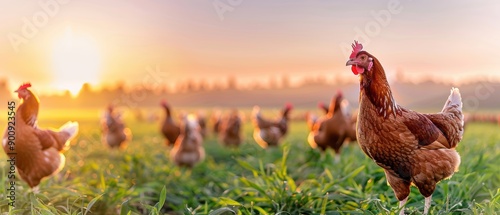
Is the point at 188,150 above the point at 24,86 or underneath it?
underneath

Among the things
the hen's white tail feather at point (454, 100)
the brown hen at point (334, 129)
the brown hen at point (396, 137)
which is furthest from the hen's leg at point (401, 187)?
the brown hen at point (334, 129)

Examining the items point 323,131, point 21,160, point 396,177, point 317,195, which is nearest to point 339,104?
point 323,131

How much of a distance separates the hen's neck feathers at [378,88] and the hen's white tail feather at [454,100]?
83cm

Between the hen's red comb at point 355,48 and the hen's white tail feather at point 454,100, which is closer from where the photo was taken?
the hen's red comb at point 355,48

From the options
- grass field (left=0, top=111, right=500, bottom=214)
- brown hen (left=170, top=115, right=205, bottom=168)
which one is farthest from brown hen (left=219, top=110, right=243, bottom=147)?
grass field (left=0, top=111, right=500, bottom=214)

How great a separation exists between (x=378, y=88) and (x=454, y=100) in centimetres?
99

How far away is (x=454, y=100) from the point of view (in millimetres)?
3604

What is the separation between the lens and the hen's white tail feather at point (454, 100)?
3.56 m

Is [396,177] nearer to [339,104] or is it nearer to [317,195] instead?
[317,195]

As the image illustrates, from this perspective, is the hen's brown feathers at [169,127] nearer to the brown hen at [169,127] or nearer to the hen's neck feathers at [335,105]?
the brown hen at [169,127]

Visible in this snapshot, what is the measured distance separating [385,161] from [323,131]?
15.7ft

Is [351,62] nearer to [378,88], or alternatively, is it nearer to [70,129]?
[378,88]

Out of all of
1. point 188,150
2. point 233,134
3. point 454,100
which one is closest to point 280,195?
point 454,100

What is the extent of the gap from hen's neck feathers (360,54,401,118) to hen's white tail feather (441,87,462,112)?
0.83 metres
